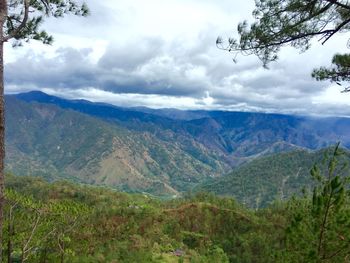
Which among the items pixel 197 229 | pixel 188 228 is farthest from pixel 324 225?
pixel 197 229

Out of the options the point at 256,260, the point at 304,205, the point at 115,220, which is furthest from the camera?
the point at 115,220

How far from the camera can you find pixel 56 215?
45.4ft

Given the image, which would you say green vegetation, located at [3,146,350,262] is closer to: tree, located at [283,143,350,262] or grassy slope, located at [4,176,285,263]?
tree, located at [283,143,350,262]

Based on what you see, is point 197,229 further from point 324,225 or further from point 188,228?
point 324,225

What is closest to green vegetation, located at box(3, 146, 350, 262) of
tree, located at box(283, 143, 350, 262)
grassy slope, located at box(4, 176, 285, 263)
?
tree, located at box(283, 143, 350, 262)

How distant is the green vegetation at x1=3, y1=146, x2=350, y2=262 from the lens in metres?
7.62

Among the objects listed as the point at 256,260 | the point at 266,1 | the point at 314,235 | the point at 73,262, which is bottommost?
the point at 256,260

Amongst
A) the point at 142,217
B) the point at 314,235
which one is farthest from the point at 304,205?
the point at 142,217

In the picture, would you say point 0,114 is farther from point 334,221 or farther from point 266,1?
point 266,1

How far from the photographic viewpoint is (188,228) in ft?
220

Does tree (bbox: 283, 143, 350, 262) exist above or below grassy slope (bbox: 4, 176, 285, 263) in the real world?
above

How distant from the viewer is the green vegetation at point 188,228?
7625mm

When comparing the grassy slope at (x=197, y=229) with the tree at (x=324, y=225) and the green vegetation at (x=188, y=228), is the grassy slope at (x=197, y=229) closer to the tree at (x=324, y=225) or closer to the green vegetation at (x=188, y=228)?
the green vegetation at (x=188, y=228)

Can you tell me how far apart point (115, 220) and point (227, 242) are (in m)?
19.3
